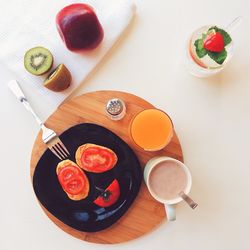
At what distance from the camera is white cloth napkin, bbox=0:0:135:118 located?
3.54 feet

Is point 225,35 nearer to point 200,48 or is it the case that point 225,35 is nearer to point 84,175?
point 200,48

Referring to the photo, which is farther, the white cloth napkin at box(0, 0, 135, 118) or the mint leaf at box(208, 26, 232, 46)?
the white cloth napkin at box(0, 0, 135, 118)

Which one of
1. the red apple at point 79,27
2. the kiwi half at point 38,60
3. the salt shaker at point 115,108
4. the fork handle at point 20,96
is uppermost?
the red apple at point 79,27

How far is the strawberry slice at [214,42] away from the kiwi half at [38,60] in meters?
0.41

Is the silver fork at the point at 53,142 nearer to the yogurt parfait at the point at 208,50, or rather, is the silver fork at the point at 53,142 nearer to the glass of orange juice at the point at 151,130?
the glass of orange juice at the point at 151,130

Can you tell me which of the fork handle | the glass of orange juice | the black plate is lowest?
the black plate

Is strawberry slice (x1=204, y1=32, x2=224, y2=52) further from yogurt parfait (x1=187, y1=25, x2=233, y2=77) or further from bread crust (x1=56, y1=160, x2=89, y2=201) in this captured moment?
bread crust (x1=56, y1=160, x2=89, y2=201)

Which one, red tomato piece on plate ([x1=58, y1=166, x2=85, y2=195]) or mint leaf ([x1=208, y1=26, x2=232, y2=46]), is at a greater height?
mint leaf ([x1=208, y1=26, x2=232, y2=46])

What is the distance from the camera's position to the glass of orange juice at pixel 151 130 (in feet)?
3.34

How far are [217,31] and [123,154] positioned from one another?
397 mm

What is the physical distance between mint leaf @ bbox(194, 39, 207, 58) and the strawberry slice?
0.02 m

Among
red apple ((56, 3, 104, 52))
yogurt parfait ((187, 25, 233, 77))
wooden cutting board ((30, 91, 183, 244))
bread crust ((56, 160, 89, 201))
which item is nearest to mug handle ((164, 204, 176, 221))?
wooden cutting board ((30, 91, 183, 244))

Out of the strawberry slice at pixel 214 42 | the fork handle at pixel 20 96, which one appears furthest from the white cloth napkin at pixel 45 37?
the strawberry slice at pixel 214 42

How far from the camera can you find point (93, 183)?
106 centimetres
